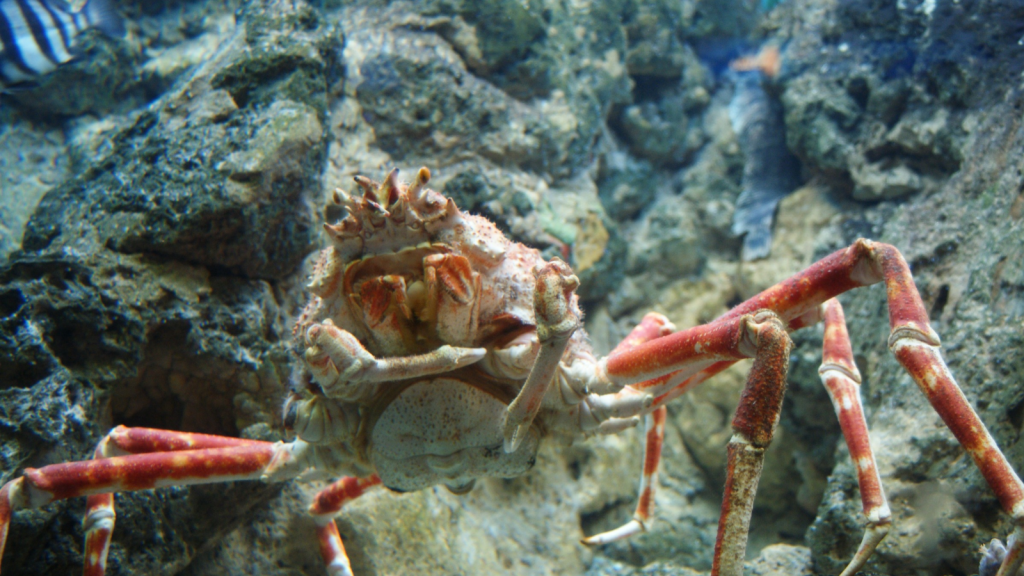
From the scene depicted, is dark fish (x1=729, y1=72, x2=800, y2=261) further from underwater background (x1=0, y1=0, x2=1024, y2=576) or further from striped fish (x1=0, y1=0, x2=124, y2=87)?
striped fish (x1=0, y1=0, x2=124, y2=87)

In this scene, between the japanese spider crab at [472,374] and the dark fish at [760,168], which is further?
the dark fish at [760,168]

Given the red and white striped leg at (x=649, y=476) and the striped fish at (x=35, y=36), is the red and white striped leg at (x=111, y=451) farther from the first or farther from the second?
the striped fish at (x=35, y=36)

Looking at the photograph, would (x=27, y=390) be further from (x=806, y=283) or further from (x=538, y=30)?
(x=538, y=30)

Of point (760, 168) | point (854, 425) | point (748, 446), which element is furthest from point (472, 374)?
point (760, 168)

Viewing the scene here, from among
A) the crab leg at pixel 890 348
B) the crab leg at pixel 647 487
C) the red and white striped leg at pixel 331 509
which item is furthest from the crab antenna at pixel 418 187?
the red and white striped leg at pixel 331 509

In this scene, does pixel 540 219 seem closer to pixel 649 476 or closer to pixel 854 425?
pixel 649 476

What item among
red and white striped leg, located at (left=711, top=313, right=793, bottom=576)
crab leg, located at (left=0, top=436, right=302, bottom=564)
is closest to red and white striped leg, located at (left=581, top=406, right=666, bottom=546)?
red and white striped leg, located at (left=711, top=313, right=793, bottom=576)

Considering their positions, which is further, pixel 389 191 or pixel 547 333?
pixel 389 191
